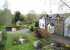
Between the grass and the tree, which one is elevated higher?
the tree

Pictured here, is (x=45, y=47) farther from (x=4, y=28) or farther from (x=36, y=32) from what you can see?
(x=4, y=28)

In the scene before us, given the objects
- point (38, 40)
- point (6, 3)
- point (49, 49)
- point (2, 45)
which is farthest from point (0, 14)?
point (49, 49)

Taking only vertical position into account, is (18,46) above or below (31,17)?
below

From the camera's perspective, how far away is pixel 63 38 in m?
1.16

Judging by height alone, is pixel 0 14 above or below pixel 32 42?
above

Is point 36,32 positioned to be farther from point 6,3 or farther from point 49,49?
point 6,3

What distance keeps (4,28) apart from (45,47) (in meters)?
0.35

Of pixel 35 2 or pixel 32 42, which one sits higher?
pixel 35 2

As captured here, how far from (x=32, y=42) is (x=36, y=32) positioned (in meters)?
0.08

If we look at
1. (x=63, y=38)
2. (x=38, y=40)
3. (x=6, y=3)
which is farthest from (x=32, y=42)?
(x=6, y=3)

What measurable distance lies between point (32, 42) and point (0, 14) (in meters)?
0.33

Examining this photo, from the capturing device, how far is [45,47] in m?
1.19

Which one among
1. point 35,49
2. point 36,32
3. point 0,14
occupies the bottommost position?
point 35,49

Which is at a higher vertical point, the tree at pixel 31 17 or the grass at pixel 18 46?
the tree at pixel 31 17
